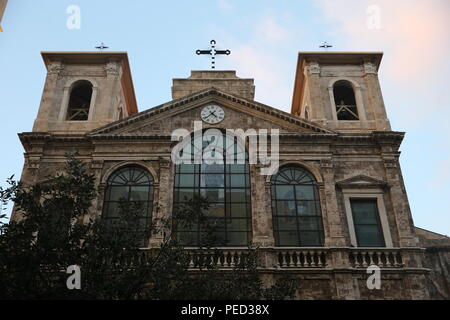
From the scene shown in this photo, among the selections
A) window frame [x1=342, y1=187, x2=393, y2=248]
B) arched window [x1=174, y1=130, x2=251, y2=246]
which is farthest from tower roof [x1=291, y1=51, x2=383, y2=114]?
window frame [x1=342, y1=187, x2=393, y2=248]

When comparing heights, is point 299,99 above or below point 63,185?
above

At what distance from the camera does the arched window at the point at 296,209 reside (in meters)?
20.0

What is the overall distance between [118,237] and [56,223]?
1578 mm

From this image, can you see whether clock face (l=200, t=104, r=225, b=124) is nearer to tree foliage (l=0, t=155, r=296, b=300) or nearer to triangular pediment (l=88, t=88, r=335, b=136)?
triangular pediment (l=88, t=88, r=335, b=136)

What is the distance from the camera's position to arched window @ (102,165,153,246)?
2066 centimetres

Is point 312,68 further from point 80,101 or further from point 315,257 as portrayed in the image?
point 80,101

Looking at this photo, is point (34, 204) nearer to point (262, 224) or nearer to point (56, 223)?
point (56, 223)

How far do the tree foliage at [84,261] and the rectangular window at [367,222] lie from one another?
747 centimetres

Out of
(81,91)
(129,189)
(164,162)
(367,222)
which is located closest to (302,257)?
(367,222)

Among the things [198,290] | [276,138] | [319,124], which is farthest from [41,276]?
[319,124]

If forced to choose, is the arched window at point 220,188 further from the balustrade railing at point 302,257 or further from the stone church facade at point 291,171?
the balustrade railing at point 302,257

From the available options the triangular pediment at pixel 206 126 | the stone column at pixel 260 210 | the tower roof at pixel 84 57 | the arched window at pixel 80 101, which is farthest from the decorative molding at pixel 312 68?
the arched window at pixel 80 101

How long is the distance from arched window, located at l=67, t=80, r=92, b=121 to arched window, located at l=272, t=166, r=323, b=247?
33.4ft
